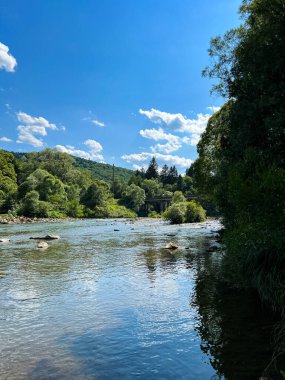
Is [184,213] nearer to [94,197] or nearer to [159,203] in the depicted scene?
[94,197]

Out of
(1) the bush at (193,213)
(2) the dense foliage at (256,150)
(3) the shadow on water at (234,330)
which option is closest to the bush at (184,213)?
(1) the bush at (193,213)

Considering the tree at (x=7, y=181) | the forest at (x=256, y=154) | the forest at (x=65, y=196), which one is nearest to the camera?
the forest at (x=256, y=154)

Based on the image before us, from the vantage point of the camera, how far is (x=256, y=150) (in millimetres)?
20516

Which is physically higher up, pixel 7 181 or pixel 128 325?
pixel 7 181

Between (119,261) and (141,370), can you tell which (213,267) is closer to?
(119,261)

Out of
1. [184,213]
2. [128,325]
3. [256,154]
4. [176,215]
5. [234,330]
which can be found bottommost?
[128,325]

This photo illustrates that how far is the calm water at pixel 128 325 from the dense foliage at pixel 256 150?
165 centimetres

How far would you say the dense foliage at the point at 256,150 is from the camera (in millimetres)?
13352

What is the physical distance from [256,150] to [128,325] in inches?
503

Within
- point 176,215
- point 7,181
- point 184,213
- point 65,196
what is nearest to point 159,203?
point 65,196

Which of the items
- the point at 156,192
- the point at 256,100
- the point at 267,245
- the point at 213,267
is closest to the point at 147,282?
the point at 213,267

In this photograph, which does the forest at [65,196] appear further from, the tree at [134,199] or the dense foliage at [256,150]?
the dense foliage at [256,150]

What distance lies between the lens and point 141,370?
8750 millimetres

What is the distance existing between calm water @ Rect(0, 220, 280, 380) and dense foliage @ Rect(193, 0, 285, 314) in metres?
1.65
